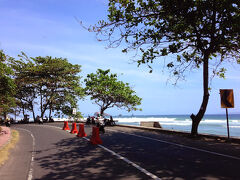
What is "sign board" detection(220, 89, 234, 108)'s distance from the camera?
13681mm

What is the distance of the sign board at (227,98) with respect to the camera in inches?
539

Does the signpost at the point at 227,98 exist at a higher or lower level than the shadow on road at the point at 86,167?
higher

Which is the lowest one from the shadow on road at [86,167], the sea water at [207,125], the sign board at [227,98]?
the sea water at [207,125]

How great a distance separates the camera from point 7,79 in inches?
739

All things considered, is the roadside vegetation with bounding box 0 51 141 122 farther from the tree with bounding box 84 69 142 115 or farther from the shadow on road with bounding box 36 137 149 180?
the shadow on road with bounding box 36 137 149 180

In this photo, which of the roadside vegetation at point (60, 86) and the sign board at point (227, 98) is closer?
the sign board at point (227, 98)

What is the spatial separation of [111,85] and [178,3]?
3149 cm

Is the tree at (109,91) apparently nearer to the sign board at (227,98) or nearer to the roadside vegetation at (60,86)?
the roadside vegetation at (60,86)

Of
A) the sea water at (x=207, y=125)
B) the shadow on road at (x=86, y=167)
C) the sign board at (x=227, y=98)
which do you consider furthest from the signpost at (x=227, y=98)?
the sea water at (x=207, y=125)

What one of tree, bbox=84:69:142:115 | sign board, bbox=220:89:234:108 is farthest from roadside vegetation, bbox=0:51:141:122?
sign board, bbox=220:89:234:108

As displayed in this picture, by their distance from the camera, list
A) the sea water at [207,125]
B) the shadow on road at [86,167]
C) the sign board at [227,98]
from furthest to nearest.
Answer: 1. the sea water at [207,125]
2. the sign board at [227,98]
3. the shadow on road at [86,167]

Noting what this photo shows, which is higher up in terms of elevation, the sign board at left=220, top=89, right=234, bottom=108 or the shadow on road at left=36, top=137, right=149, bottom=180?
the sign board at left=220, top=89, right=234, bottom=108

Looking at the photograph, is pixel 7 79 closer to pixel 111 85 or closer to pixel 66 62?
pixel 111 85

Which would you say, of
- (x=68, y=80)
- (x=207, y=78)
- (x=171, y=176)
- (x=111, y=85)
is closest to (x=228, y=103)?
(x=207, y=78)
